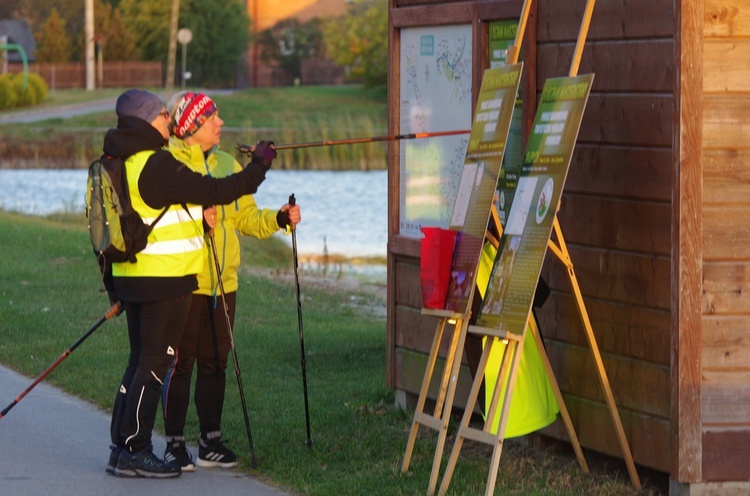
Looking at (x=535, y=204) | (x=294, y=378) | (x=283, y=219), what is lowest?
(x=294, y=378)

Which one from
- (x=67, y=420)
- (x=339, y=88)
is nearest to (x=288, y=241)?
(x=67, y=420)

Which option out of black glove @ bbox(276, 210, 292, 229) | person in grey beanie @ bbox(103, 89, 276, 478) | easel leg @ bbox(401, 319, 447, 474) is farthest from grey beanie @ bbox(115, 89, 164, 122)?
easel leg @ bbox(401, 319, 447, 474)

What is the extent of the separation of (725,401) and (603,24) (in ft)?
5.97

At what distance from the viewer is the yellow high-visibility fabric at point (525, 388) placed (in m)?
6.74

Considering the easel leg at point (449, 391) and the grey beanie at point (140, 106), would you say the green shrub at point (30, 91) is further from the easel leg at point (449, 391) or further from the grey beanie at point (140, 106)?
the easel leg at point (449, 391)

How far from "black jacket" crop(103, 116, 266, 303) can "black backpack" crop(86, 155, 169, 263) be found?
9 centimetres

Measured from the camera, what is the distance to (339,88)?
74625mm

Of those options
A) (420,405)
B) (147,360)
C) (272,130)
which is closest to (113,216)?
(147,360)

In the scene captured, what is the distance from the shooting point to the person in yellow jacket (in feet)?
23.3

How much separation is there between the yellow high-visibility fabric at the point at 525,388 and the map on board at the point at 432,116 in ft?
3.52

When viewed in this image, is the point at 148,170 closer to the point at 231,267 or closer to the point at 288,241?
the point at 231,267

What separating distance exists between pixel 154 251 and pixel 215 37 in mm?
78331

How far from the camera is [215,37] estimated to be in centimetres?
8381

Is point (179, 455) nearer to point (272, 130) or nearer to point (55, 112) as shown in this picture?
point (272, 130)
